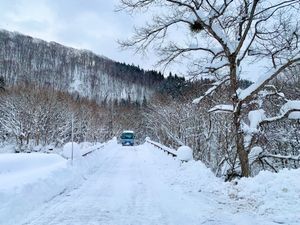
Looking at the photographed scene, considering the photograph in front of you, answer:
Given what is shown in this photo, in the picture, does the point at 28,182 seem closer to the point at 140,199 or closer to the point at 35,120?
the point at 140,199

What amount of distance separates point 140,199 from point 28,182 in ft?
9.80

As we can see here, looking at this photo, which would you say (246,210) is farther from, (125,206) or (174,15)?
(174,15)

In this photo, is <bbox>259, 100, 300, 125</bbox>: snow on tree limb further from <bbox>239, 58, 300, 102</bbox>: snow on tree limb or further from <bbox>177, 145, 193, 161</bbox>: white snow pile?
<bbox>177, 145, 193, 161</bbox>: white snow pile

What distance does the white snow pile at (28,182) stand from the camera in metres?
7.89

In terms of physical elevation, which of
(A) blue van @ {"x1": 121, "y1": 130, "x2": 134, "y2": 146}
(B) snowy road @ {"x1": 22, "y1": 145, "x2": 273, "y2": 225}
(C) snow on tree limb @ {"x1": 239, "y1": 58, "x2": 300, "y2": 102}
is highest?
(C) snow on tree limb @ {"x1": 239, "y1": 58, "x2": 300, "y2": 102}

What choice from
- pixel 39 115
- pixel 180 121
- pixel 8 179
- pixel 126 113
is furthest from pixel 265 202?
pixel 126 113

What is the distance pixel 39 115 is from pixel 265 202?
2145 inches

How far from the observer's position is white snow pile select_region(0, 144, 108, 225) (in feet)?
25.9

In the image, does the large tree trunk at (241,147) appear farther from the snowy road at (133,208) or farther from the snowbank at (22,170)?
the snowbank at (22,170)

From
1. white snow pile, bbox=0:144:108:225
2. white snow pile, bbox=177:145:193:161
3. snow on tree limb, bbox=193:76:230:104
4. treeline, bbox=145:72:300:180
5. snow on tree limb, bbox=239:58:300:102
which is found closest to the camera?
white snow pile, bbox=0:144:108:225

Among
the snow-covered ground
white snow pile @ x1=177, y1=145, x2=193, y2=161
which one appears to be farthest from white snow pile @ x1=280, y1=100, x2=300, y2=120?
white snow pile @ x1=177, y1=145, x2=193, y2=161

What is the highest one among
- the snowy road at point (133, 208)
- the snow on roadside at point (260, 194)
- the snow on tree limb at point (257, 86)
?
the snow on tree limb at point (257, 86)

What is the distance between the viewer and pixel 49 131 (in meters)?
63.0

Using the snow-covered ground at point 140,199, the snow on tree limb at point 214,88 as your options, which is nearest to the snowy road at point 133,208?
the snow-covered ground at point 140,199
